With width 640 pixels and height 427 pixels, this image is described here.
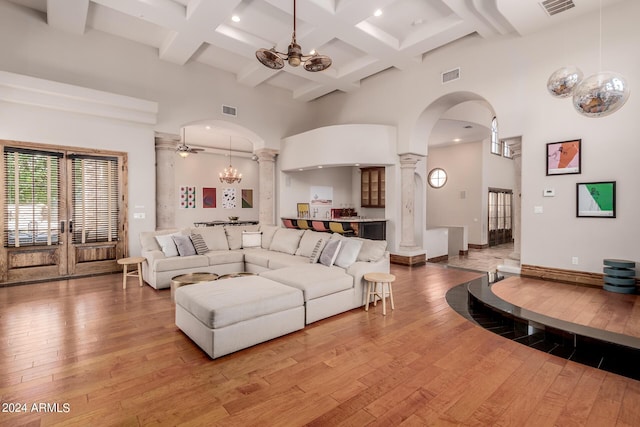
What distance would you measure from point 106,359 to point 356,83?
788 cm

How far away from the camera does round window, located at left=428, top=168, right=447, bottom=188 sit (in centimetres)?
1103

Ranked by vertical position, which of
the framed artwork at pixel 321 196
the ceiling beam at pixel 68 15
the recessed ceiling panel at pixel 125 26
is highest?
the recessed ceiling panel at pixel 125 26

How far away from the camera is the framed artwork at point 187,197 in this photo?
1134 centimetres

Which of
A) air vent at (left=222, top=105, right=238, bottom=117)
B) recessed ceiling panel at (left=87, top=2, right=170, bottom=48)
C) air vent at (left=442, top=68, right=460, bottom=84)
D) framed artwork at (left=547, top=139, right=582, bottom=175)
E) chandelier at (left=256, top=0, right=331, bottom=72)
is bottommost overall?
framed artwork at (left=547, top=139, right=582, bottom=175)

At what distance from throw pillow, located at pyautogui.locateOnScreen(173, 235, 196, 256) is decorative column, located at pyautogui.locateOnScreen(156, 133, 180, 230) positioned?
1793 mm

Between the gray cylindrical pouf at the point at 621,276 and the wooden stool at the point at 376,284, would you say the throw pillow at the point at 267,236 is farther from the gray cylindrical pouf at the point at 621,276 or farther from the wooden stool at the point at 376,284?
the gray cylindrical pouf at the point at 621,276

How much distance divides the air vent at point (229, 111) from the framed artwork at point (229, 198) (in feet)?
16.3

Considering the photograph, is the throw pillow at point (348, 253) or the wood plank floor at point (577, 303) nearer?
the wood plank floor at point (577, 303)

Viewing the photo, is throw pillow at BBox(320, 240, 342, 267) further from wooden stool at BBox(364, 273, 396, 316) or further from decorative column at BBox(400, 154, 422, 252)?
decorative column at BBox(400, 154, 422, 252)

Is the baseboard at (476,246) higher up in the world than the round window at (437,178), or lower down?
lower down

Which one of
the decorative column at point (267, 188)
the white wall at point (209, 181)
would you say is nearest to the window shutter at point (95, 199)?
the decorative column at point (267, 188)

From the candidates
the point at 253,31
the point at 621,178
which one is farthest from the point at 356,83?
the point at 621,178

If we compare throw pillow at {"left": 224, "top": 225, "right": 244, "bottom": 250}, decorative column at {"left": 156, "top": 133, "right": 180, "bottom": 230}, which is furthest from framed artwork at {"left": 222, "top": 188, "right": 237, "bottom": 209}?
throw pillow at {"left": 224, "top": 225, "right": 244, "bottom": 250}

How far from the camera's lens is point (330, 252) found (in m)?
4.45
